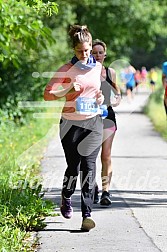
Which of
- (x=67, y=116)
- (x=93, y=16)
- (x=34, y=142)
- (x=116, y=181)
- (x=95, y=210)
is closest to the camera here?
(x=67, y=116)

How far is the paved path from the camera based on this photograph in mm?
6969

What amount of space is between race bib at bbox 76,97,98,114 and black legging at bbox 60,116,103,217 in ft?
0.37

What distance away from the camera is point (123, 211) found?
28.6ft

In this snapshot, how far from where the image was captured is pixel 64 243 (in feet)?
23.0

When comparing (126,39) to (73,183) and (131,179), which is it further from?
(73,183)

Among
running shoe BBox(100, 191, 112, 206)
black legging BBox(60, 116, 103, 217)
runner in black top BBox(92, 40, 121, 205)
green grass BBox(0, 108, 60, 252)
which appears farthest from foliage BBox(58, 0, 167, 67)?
black legging BBox(60, 116, 103, 217)

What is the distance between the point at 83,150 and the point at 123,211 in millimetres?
1357

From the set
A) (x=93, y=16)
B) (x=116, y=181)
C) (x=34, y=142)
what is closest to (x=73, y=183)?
(x=116, y=181)

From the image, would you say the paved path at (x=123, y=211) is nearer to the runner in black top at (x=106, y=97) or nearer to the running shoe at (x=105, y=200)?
the running shoe at (x=105, y=200)

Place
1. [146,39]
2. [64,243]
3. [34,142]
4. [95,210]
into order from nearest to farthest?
[64,243] → [95,210] → [34,142] → [146,39]

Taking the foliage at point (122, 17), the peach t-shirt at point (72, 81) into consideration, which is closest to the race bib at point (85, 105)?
the peach t-shirt at point (72, 81)

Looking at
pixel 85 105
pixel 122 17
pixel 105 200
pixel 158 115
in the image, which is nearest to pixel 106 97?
pixel 105 200

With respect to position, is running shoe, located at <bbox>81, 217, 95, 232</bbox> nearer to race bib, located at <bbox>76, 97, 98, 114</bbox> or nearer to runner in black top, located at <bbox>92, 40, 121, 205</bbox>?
race bib, located at <bbox>76, 97, 98, 114</bbox>

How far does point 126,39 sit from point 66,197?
33.5 meters
